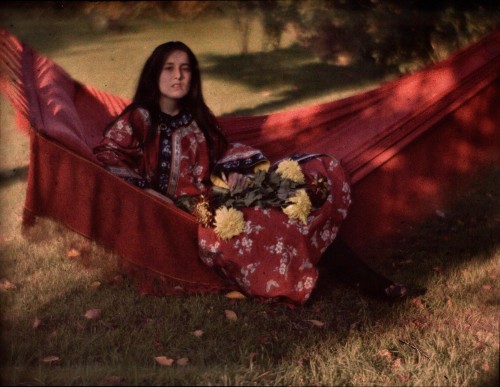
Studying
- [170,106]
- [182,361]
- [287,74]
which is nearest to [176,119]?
[170,106]

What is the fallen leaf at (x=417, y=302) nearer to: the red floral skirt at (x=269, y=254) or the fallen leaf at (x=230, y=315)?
the red floral skirt at (x=269, y=254)

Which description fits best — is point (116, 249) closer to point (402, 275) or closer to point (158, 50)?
point (158, 50)

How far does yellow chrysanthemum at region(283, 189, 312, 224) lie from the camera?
6.93 feet

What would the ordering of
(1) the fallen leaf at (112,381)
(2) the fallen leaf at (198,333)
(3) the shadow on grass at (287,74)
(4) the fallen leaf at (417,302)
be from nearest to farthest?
(1) the fallen leaf at (112,381)
(2) the fallen leaf at (198,333)
(4) the fallen leaf at (417,302)
(3) the shadow on grass at (287,74)

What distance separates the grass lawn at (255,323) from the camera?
5.67 feet

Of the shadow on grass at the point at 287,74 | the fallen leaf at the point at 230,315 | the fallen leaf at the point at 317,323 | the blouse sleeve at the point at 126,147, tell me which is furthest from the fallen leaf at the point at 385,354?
the shadow on grass at the point at 287,74

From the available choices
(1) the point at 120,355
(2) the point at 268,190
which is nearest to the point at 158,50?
(2) the point at 268,190

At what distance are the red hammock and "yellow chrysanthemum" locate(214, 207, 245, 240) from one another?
0.13 metres

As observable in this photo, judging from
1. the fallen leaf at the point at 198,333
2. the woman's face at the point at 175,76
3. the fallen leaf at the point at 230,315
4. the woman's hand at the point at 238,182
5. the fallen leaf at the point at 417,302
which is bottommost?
the fallen leaf at the point at 230,315

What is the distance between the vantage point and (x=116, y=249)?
223cm

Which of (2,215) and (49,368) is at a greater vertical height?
(49,368)

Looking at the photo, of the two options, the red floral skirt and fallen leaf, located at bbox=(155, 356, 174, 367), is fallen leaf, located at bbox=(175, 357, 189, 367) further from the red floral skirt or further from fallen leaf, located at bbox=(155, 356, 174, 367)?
the red floral skirt

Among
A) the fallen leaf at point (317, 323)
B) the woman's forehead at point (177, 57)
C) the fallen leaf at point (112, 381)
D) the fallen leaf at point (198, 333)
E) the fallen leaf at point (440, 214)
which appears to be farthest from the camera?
the fallen leaf at point (440, 214)

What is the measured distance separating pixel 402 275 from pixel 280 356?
75cm
